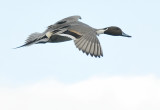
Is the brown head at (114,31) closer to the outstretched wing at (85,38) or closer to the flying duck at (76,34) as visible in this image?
the flying duck at (76,34)

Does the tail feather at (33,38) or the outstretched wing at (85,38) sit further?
the tail feather at (33,38)

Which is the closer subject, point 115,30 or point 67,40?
point 67,40

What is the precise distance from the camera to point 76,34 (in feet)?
33.2

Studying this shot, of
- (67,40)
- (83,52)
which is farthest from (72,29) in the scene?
(83,52)

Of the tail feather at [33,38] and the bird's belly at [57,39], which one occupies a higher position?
the bird's belly at [57,39]

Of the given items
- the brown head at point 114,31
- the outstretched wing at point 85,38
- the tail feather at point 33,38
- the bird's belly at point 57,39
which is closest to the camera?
the outstretched wing at point 85,38

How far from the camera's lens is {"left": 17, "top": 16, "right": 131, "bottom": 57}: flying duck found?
9648mm

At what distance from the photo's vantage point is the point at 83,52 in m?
9.38

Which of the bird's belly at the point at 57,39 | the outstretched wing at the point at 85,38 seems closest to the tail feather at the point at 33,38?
the bird's belly at the point at 57,39

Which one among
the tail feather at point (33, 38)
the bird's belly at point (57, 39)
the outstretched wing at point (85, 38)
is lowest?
the tail feather at point (33, 38)

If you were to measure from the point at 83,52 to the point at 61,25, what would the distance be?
1823 mm

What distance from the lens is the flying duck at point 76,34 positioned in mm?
9648

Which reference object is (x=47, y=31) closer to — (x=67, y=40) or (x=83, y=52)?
(x=67, y=40)

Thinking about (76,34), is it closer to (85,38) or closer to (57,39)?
(85,38)
